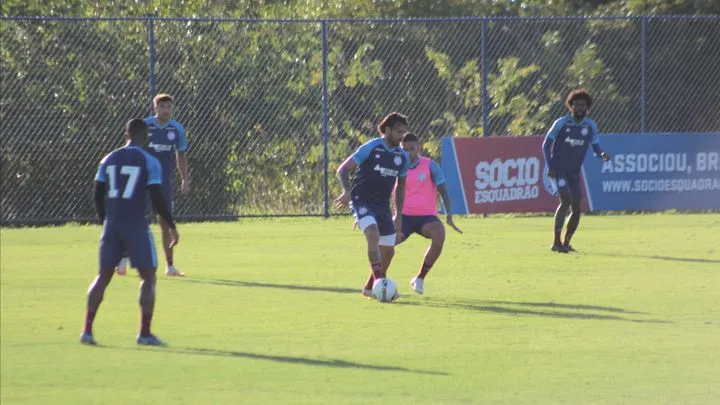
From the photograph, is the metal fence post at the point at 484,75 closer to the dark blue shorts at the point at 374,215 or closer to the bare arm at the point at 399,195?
the bare arm at the point at 399,195

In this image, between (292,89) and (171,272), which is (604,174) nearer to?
(292,89)

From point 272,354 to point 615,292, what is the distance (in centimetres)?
501

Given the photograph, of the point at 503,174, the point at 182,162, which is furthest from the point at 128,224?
the point at 503,174

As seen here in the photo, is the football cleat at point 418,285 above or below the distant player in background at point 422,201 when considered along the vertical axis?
below

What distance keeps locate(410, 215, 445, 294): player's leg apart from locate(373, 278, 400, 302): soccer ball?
0.67m

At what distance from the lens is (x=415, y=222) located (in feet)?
45.9

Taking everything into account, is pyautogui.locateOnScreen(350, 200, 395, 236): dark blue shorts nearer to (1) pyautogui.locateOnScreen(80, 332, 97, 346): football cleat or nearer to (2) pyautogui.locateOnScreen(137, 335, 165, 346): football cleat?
(2) pyautogui.locateOnScreen(137, 335, 165, 346): football cleat

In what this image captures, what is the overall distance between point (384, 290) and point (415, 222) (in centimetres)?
122

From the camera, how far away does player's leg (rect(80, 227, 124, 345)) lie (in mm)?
10484

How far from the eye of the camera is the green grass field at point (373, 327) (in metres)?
8.84

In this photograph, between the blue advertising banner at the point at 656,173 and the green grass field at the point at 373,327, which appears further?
the blue advertising banner at the point at 656,173

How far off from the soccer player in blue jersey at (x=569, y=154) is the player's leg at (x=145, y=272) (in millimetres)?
8398

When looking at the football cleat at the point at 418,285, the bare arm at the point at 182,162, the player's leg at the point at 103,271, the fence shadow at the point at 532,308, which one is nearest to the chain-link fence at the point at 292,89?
the bare arm at the point at 182,162

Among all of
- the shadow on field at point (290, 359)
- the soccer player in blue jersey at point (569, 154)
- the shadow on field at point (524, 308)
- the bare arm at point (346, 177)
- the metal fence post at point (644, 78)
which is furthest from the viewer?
the metal fence post at point (644, 78)
